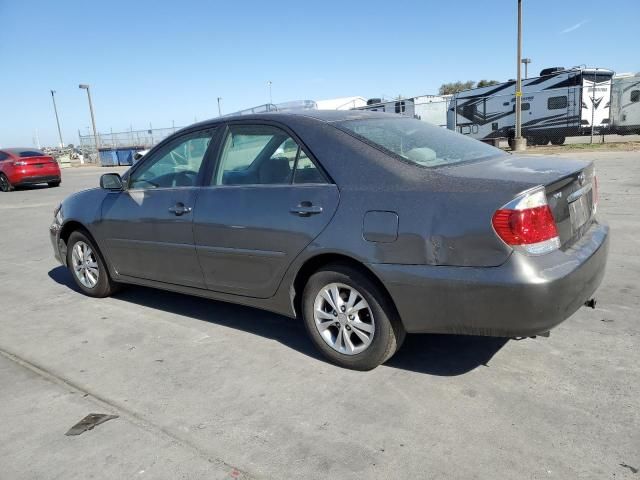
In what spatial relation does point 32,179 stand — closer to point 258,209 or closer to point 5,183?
point 5,183

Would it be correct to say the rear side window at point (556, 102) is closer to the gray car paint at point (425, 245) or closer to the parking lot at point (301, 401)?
the parking lot at point (301, 401)

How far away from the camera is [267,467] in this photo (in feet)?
8.10

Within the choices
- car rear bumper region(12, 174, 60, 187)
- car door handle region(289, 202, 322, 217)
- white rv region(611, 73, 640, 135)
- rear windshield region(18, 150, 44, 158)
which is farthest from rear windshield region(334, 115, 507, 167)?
white rv region(611, 73, 640, 135)

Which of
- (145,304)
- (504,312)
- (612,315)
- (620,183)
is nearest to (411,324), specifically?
(504,312)

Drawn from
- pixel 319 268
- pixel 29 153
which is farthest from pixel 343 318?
pixel 29 153

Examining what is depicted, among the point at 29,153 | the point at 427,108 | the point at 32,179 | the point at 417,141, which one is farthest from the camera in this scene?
the point at 427,108

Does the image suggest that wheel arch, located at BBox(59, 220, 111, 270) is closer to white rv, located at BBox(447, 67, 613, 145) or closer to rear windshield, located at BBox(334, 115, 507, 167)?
rear windshield, located at BBox(334, 115, 507, 167)

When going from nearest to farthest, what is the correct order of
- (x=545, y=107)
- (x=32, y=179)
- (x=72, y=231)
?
(x=72, y=231), (x=32, y=179), (x=545, y=107)

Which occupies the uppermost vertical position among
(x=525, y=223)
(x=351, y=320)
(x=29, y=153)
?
(x=29, y=153)

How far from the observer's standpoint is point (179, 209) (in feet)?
13.3

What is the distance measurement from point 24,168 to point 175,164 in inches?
639

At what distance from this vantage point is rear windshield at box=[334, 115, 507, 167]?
3273 millimetres

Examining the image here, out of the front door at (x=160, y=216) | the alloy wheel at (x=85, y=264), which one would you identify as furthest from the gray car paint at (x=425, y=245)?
the alloy wheel at (x=85, y=264)

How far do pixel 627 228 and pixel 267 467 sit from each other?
597 cm
